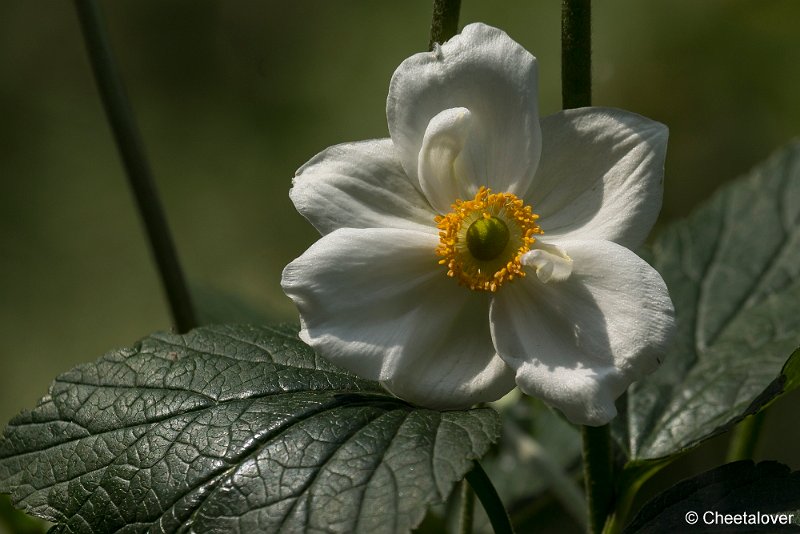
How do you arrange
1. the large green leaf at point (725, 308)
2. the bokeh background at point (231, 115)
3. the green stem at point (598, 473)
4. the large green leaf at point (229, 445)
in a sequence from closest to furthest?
1. the large green leaf at point (229, 445)
2. the green stem at point (598, 473)
3. the large green leaf at point (725, 308)
4. the bokeh background at point (231, 115)

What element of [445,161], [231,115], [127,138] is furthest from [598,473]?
[231,115]

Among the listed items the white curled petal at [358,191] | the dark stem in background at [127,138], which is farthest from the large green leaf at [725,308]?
the dark stem in background at [127,138]

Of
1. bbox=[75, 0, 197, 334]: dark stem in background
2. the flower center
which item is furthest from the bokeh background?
the flower center

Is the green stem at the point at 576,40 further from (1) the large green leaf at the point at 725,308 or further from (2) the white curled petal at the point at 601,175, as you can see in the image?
(1) the large green leaf at the point at 725,308

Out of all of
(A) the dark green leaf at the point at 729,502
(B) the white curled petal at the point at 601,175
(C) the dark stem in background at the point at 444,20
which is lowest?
(A) the dark green leaf at the point at 729,502

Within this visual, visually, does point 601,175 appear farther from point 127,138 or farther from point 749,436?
point 127,138

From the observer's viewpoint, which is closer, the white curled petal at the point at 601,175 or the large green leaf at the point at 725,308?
the white curled petal at the point at 601,175

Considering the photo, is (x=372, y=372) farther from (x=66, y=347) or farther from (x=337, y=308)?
(x=66, y=347)

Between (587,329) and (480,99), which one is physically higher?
(480,99)
